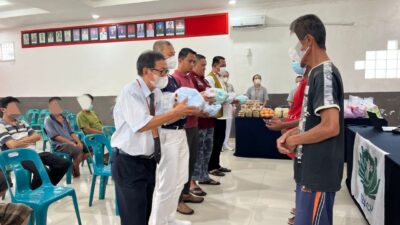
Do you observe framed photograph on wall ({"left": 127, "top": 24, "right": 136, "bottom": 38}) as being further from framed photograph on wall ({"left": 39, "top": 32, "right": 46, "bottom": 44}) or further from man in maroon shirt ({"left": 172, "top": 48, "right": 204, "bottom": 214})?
man in maroon shirt ({"left": 172, "top": 48, "right": 204, "bottom": 214})

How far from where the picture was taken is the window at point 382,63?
6391mm

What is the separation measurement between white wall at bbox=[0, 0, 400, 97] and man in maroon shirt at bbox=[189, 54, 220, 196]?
12.6 ft

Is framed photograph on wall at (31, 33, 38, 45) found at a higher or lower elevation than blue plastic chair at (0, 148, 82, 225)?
higher

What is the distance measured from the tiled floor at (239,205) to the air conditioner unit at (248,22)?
149 inches

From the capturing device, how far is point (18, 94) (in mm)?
9203

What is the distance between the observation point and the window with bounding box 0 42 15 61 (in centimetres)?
918

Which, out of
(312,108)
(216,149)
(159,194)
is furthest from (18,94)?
(312,108)

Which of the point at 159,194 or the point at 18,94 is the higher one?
the point at 18,94

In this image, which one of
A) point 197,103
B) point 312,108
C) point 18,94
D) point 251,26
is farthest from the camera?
point 18,94

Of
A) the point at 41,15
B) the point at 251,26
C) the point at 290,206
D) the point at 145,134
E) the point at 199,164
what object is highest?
the point at 41,15

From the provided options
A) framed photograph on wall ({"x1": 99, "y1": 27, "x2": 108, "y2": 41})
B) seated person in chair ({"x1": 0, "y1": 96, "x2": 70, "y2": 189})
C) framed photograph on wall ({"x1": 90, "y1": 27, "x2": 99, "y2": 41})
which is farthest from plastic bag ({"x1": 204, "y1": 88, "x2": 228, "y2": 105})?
framed photograph on wall ({"x1": 90, "y1": 27, "x2": 99, "y2": 41})

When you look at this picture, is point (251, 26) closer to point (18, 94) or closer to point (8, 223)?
point (8, 223)

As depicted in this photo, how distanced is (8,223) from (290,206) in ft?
8.66

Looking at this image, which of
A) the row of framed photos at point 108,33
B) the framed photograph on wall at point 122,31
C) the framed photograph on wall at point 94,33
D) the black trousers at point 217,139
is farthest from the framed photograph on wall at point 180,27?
the black trousers at point 217,139
